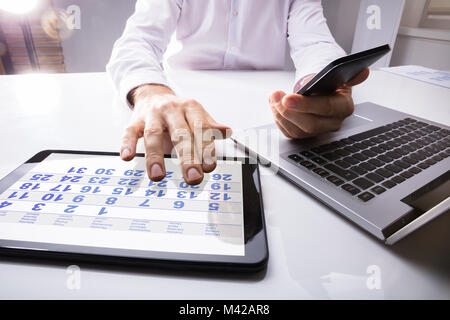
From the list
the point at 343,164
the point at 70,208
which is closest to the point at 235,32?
the point at 343,164

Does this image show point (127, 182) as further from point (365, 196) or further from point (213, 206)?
point (365, 196)

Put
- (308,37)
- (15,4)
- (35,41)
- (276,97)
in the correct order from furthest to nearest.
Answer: (35,41) → (15,4) → (308,37) → (276,97)

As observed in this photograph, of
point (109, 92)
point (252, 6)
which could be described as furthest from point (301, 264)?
point (252, 6)

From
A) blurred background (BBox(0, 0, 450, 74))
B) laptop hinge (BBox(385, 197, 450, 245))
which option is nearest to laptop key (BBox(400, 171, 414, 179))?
laptop hinge (BBox(385, 197, 450, 245))

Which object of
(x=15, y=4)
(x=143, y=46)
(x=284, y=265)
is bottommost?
(x=284, y=265)

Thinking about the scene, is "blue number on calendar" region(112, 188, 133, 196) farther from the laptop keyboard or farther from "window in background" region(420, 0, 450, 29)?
"window in background" region(420, 0, 450, 29)

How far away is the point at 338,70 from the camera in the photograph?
1.13ft

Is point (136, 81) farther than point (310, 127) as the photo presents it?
Yes

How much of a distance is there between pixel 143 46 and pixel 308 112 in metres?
0.53

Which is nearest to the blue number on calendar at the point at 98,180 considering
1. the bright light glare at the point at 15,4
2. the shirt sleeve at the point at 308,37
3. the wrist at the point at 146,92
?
the wrist at the point at 146,92

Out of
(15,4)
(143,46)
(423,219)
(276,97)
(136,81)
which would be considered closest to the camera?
(423,219)
